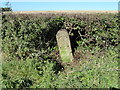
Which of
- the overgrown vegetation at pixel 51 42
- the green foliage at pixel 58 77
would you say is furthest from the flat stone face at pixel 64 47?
the green foliage at pixel 58 77

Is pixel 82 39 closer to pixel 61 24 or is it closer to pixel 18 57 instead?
pixel 61 24

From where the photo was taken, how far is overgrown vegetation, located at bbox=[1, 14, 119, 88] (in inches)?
176

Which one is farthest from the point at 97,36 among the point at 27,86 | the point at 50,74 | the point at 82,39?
the point at 27,86

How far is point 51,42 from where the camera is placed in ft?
19.3

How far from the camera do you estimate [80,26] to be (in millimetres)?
5887

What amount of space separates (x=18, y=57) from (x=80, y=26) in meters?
2.06

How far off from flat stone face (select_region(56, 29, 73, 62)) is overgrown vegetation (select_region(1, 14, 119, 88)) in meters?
0.16

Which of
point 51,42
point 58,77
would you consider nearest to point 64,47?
point 51,42

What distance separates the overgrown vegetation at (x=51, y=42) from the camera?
4477 millimetres

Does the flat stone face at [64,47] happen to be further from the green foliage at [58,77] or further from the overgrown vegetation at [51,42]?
the green foliage at [58,77]

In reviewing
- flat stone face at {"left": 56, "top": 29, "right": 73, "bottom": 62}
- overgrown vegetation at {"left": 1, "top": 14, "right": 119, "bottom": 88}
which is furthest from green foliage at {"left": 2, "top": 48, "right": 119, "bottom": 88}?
flat stone face at {"left": 56, "top": 29, "right": 73, "bottom": 62}

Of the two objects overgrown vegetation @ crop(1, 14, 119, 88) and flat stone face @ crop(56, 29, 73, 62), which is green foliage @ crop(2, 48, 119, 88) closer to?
overgrown vegetation @ crop(1, 14, 119, 88)

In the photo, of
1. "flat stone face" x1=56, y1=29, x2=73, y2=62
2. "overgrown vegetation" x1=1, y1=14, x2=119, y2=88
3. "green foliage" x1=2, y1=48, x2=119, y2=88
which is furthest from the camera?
"flat stone face" x1=56, y1=29, x2=73, y2=62

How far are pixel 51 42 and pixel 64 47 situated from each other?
64 cm
